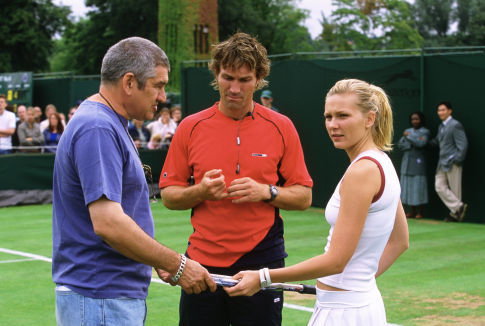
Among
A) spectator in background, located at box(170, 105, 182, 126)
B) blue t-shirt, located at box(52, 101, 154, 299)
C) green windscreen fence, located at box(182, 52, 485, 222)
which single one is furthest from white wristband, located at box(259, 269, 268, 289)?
spectator in background, located at box(170, 105, 182, 126)

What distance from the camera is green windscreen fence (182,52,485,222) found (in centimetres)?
1423

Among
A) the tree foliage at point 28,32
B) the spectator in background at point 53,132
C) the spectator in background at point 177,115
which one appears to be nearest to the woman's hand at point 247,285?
the spectator in background at point 53,132

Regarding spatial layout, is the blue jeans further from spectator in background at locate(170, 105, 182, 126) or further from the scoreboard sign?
the scoreboard sign

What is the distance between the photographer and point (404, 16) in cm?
6175

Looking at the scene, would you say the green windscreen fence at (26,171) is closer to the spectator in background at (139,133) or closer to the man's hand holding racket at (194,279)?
the spectator in background at (139,133)

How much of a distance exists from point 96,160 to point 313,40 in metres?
66.4

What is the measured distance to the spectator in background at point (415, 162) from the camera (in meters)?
14.6

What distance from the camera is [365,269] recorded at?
345 centimetres

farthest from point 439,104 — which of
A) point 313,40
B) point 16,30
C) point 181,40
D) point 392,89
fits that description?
point 313,40

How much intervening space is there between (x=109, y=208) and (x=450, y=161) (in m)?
11.6

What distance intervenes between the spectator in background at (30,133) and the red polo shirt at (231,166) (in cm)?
1414

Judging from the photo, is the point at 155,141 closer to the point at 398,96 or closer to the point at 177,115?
the point at 177,115

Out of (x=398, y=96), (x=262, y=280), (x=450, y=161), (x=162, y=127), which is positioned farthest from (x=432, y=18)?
(x=262, y=280)

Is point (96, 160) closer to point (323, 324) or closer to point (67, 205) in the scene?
point (67, 205)
